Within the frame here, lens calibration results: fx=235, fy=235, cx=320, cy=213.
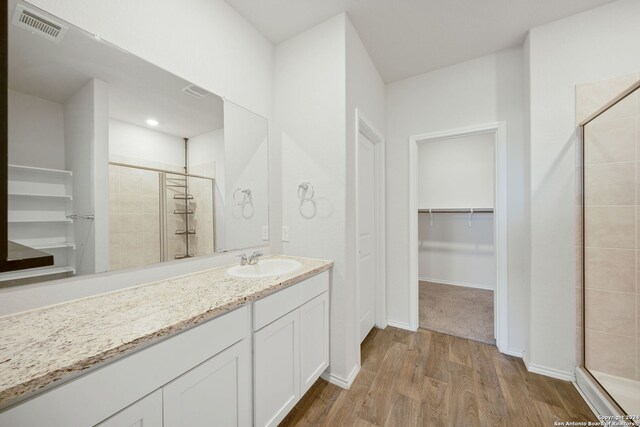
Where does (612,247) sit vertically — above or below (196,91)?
below

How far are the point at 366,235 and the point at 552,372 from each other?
1.72 meters

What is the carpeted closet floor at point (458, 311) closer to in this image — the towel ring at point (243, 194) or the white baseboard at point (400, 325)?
the white baseboard at point (400, 325)

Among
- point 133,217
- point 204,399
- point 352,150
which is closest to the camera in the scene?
point 204,399

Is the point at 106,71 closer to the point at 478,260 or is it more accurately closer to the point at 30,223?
the point at 30,223

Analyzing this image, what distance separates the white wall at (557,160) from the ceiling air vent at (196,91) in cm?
241

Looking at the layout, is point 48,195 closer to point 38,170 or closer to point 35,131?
point 38,170

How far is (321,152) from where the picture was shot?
1775 mm

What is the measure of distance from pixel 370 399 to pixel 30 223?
79.5 inches

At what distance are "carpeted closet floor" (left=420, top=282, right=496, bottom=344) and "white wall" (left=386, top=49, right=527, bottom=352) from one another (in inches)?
13.8

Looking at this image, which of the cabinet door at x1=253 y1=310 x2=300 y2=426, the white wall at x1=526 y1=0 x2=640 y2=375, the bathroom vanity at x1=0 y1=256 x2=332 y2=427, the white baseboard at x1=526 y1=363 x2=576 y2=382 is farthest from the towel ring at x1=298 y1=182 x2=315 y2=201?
the white baseboard at x1=526 y1=363 x2=576 y2=382

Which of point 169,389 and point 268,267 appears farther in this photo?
point 268,267

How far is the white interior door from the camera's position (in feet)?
7.35

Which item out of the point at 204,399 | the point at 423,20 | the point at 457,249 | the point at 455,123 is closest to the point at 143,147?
the point at 204,399

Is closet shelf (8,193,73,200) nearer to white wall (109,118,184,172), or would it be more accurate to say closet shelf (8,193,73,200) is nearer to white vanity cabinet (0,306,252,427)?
white wall (109,118,184,172)
